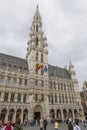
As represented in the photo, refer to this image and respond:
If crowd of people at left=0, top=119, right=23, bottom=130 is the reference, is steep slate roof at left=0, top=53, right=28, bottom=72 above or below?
above

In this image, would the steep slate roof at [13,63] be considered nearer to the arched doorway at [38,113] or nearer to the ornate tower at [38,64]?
the ornate tower at [38,64]

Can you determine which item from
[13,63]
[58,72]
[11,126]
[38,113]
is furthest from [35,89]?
[11,126]

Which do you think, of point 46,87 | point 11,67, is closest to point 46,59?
point 46,87

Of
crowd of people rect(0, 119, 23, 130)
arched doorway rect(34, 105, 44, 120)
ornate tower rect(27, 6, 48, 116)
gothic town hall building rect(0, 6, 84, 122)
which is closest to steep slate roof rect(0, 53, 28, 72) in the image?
gothic town hall building rect(0, 6, 84, 122)

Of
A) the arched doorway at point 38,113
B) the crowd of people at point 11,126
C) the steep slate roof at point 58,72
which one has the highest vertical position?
the steep slate roof at point 58,72

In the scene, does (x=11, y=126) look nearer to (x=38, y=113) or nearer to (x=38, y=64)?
(x=38, y=113)

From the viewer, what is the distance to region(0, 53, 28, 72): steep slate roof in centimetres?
3434

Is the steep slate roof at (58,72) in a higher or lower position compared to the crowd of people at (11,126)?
higher

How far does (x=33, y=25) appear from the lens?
1953 inches

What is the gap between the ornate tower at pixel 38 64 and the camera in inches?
1368

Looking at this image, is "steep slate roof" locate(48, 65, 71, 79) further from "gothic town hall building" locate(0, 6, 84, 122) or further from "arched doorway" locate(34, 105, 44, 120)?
"arched doorway" locate(34, 105, 44, 120)

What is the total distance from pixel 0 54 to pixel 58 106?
2693 centimetres

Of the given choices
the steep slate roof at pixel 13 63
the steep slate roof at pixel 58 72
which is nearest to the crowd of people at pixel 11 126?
the steep slate roof at pixel 13 63

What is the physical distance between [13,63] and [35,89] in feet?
37.9
